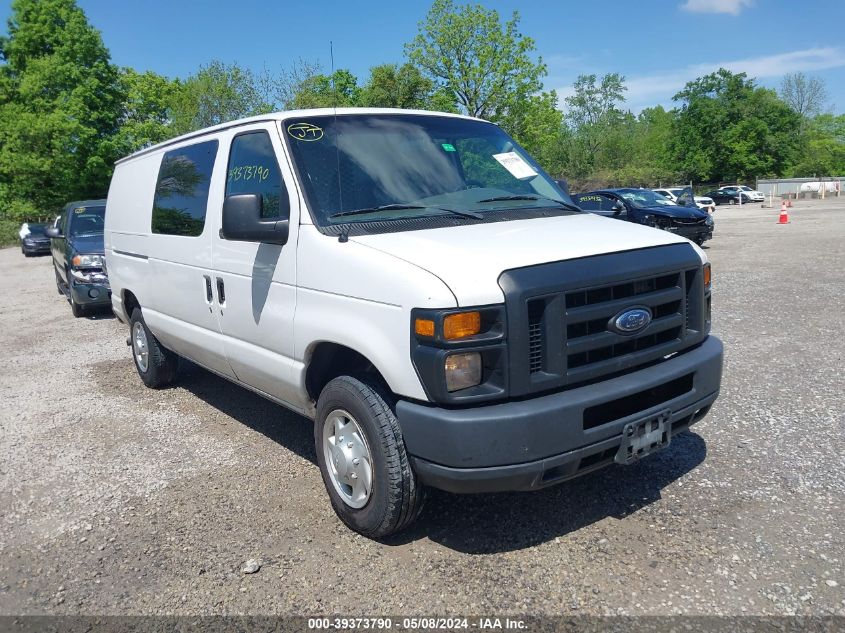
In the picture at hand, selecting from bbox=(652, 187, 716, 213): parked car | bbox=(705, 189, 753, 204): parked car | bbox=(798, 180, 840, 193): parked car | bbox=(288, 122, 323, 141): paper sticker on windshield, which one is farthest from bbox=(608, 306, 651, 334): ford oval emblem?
bbox=(798, 180, 840, 193): parked car

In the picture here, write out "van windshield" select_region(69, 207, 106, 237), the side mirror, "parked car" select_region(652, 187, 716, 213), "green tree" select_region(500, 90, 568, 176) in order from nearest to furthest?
the side mirror → "van windshield" select_region(69, 207, 106, 237) → "parked car" select_region(652, 187, 716, 213) → "green tree" select_region(500, 90, 568, 176)

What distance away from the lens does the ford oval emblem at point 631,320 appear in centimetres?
320

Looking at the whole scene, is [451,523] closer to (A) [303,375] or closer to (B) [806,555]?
(A) [303,375]

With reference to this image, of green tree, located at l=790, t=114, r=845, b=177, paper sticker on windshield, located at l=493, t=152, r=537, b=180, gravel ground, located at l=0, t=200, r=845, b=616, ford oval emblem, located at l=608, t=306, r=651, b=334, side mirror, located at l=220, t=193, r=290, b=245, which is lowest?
gravel ground, located at l=0, t=200, r=845, b=616

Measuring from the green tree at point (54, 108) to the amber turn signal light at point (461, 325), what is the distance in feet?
109

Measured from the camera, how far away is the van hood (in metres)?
2.93

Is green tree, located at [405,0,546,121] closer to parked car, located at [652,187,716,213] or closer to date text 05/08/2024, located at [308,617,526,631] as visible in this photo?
parked car, located at [652,187,716,213]

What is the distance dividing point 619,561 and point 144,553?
2.42m

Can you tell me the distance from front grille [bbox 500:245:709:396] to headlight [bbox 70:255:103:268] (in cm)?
950

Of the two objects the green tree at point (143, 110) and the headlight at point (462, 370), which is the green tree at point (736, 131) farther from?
the headlight at point (462, 370)

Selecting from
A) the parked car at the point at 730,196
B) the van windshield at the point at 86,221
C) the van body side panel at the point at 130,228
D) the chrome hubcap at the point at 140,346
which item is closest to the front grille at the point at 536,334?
the van body side panel at the point at 130,228

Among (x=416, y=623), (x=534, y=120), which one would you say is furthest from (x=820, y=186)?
(x=416, y=623)

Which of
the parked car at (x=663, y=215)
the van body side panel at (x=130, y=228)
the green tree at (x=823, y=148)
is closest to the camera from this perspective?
the van body side panel at (x=130, y=228)

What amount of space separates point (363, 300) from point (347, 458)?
86cm
